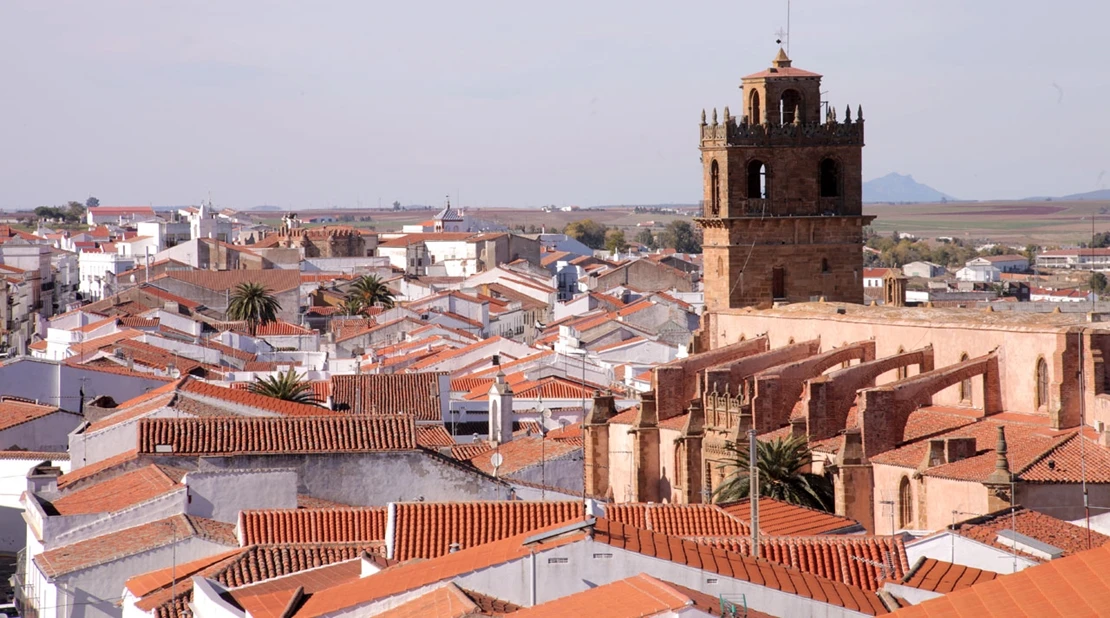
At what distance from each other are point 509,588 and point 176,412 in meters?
18.1

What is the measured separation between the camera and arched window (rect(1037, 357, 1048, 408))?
3578 cm

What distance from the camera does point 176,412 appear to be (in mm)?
35844

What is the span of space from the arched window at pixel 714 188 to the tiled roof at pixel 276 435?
19.0 m

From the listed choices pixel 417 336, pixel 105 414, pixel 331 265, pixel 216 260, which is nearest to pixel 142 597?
pixel 105 414

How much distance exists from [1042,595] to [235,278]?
9377 centimetres

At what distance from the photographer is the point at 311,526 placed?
27.0m

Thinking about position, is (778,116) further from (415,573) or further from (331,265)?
(331,265)

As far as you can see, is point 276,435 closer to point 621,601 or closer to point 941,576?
point 941,576

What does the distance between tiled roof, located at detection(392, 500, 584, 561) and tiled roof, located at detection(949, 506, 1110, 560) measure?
455 cm

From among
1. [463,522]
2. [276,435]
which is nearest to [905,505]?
[276,435]

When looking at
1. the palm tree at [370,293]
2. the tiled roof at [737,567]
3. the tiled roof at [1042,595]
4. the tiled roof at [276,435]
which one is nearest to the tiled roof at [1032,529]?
the tiled roof at [737,567]

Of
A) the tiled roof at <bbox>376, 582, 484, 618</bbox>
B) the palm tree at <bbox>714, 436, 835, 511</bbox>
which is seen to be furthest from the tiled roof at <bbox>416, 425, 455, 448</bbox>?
the tiled roof at <bbox>376, 582, 484, 618</bbox>

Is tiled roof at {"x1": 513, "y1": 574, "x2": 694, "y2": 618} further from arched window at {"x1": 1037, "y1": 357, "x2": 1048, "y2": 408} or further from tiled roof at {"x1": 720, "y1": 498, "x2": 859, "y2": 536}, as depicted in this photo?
arched window at {"x1": 1037, "y1": 357, "x2": 1048, "y2": 408}

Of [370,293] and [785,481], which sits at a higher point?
[785,481]
